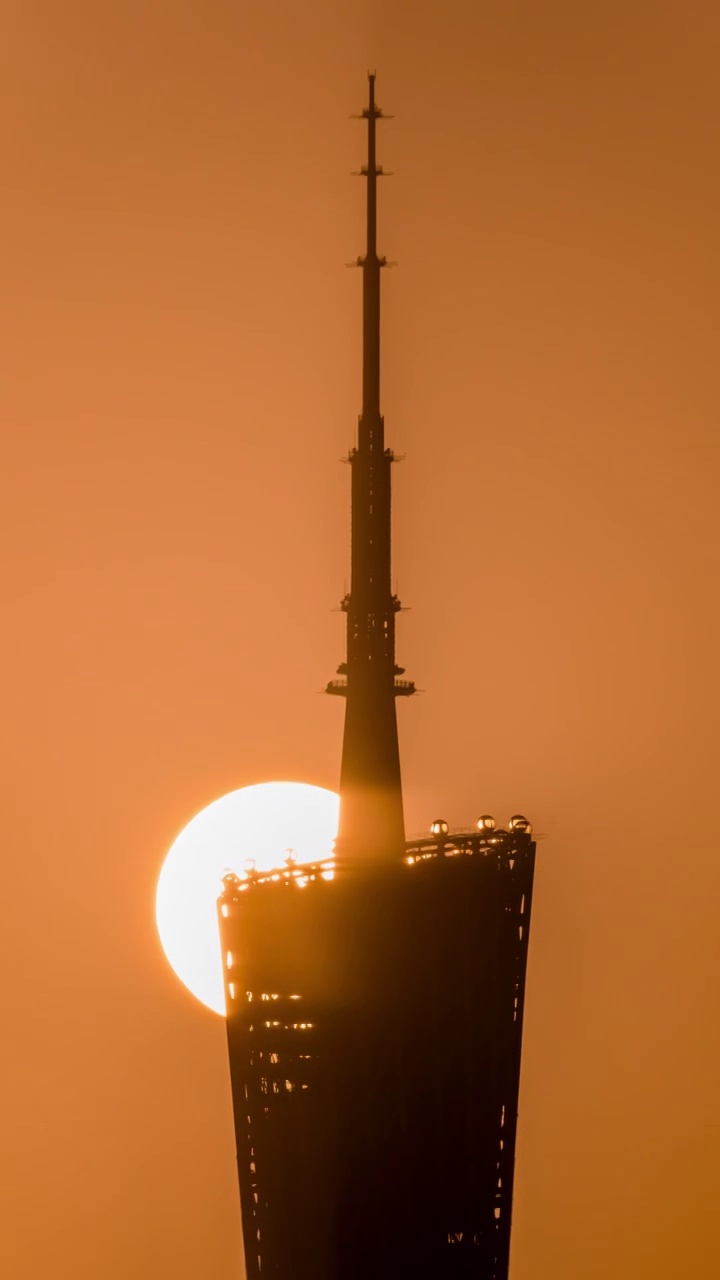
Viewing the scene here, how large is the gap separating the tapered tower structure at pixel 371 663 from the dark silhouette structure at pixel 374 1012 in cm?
14

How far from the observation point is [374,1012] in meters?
95.7

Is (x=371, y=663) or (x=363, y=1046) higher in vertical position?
(x=371, y=663)

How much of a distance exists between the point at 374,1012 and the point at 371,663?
22310 mm

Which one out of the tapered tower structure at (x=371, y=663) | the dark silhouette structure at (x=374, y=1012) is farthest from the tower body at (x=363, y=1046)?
the tapered tower structure at (x=371, y=663)

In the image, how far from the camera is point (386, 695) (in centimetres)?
10325

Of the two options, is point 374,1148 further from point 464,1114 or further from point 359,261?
point 359,261

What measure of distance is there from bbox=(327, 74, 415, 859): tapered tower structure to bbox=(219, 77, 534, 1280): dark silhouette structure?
0.45 ft

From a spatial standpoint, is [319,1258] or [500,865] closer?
[319,1258]

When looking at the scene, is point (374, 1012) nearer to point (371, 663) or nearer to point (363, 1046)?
point (363, 1046)

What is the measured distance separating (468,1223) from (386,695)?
36319 millimetres

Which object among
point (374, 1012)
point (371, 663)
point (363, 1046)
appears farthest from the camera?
point (371, 663)

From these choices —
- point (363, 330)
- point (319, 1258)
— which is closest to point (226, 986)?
point (319, 1258)

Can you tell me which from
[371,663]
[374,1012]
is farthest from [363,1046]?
[371,663]

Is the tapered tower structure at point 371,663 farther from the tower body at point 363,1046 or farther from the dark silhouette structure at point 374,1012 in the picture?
the tower body at point 363,1046
